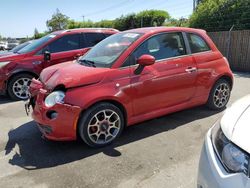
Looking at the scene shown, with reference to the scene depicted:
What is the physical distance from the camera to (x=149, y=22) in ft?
76.8

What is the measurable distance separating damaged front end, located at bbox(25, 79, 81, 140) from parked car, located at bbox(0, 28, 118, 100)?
327cm

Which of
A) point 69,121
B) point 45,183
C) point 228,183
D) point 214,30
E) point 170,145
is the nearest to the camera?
point 228,183

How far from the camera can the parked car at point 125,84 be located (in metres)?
3.75

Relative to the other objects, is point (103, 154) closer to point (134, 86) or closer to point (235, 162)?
point (134, 86)

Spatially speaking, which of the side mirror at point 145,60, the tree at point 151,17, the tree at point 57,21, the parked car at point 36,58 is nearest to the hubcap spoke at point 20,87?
Result: the parked car at point 36,58

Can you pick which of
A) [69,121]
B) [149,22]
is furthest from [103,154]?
[149,22]

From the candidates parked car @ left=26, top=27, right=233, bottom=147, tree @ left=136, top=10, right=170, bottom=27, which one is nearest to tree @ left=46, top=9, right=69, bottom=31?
tree @ left=136, top=10, right=170, bottom=27

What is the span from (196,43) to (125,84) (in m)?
1.76

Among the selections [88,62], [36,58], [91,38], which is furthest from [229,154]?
[91,38]

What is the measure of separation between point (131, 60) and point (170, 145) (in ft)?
Answer: 4.50

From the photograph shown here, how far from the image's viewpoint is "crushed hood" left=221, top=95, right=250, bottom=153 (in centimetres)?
186

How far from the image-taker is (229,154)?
192 centimetres

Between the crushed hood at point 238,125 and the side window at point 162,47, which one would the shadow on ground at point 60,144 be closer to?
the side window at point 162,47

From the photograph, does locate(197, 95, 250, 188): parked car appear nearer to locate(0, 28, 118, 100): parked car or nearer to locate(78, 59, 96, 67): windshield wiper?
locate(78, 59, 96, 67): windshield wiper
